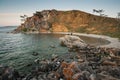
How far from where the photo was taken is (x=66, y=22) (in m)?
168

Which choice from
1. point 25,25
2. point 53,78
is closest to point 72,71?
point 53,78

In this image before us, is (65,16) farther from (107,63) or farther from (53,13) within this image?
(107,63)

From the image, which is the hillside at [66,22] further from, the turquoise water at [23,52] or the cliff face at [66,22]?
the turquoise water at [23,52]

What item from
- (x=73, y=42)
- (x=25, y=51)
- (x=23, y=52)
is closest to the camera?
(x=23, y=52)

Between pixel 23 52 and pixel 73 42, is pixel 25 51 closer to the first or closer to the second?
pixel 23 52

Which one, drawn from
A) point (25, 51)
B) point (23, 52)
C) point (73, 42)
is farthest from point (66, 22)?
point (23, 52)

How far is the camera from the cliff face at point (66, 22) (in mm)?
145863

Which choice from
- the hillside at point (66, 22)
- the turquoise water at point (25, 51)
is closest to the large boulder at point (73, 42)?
the turquoise water at point (25, 51)

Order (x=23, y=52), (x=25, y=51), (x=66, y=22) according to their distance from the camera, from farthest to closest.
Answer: (x=66, y=22)
(x=25, y=51)
(x=23, y=52)

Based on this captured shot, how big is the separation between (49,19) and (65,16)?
21.6 meters

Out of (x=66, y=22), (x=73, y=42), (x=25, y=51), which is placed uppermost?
(x=66, y=22)

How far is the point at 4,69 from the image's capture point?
27266 mm

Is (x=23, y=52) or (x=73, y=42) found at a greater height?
(x=73, y=42)

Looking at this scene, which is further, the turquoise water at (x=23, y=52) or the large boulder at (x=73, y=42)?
the large boulder at (x=73, y=42)
